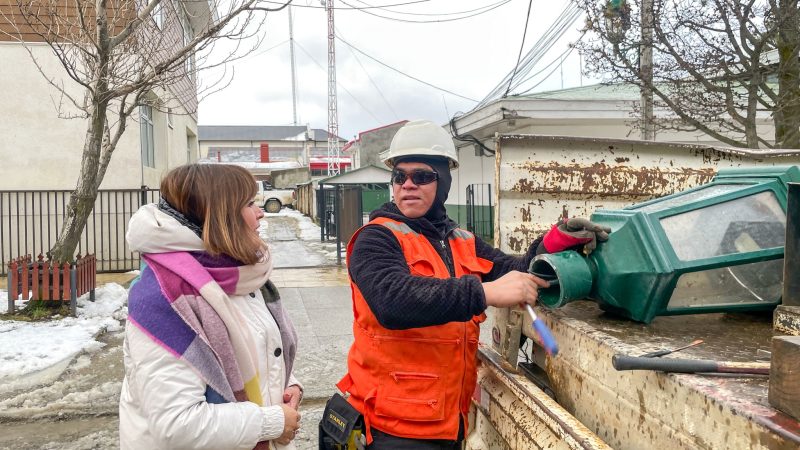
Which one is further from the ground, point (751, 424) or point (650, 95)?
point (650, 95)

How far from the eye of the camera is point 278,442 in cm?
189

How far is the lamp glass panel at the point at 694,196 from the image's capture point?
1.81 m

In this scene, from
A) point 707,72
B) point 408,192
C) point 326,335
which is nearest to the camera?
point 408,192

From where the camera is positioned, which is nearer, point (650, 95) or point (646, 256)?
point (646, 256)

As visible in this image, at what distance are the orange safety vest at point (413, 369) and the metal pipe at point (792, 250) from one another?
911mm

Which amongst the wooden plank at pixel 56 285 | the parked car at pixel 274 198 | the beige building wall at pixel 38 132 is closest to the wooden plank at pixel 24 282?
the wooden plank at pixel 56 285

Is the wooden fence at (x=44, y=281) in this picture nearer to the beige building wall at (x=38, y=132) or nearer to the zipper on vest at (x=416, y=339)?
the beige building wall at (x=38, y=132)

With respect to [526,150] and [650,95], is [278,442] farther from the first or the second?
[650,95]

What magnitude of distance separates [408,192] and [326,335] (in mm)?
4767

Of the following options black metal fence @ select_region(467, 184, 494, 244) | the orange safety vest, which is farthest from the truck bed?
black metal fence @ select_region(467, 184, 494, 244)

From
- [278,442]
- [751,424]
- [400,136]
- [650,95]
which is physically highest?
[650,95]

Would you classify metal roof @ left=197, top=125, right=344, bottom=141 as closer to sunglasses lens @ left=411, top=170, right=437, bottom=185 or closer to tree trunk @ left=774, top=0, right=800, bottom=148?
tree trunk @ left=774, top=0, right=800, bottom=148

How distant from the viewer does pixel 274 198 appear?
31.9 m

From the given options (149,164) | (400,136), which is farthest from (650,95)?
(149,164)
